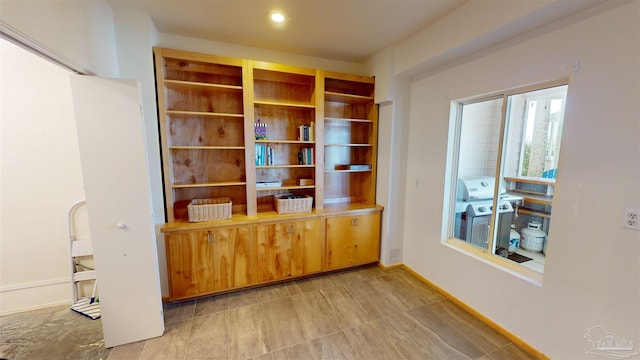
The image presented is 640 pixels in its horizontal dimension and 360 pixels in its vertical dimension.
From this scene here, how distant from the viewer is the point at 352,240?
304 centimetres

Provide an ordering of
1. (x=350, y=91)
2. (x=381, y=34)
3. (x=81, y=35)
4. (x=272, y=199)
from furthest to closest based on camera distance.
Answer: (x=350, y=91) → (x=272, y=199) → (x=381, y=34) → (x=81, y=35)

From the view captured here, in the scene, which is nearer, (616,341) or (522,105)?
(616,341)

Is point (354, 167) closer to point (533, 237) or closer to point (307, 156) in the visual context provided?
point (307, 156)

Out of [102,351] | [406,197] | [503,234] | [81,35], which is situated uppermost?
[81,35]

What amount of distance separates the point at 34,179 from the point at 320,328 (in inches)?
114

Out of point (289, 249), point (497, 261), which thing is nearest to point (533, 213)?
point (497, 261)

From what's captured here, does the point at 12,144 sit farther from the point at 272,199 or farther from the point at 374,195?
the point at 374,195

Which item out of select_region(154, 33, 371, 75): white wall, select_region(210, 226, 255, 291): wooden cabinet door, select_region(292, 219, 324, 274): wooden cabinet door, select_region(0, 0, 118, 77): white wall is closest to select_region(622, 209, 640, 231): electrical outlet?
select_region(292, 219, 324, 274): wooden cabinet door

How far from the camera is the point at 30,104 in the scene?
2.12 metres

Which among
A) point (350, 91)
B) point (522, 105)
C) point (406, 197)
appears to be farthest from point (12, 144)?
point (522, 105)

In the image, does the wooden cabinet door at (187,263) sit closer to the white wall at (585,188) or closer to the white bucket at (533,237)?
the white wall at (585,188)

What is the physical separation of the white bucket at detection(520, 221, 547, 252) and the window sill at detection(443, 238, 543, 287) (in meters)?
0.20

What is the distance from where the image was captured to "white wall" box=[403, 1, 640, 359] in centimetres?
136

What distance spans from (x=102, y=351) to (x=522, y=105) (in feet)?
12.9
